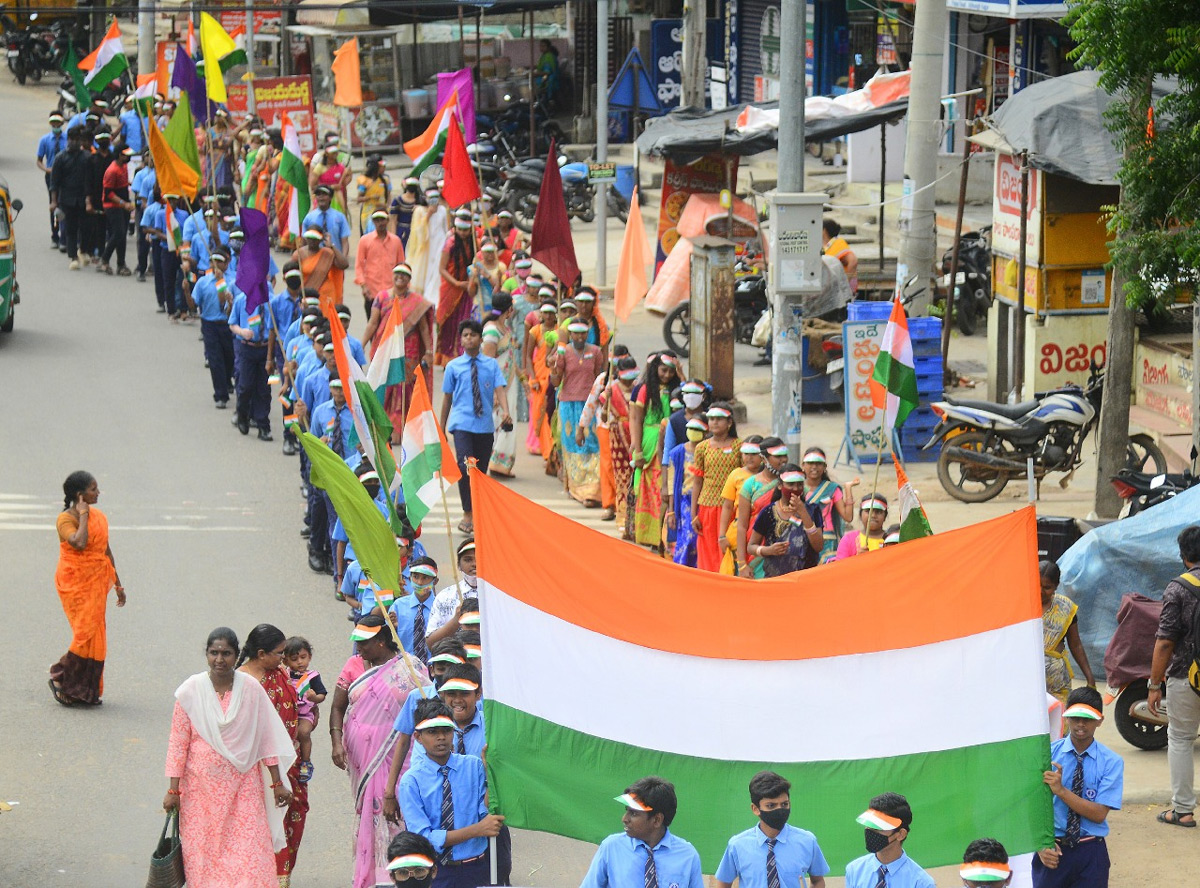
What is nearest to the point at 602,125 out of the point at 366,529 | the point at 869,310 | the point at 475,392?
the point at 869,310

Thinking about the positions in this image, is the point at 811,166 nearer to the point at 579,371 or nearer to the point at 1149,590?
the point at 579,371

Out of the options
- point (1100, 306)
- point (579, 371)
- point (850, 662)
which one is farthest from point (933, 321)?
point (850, 662)

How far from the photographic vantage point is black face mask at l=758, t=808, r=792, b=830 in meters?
6.39

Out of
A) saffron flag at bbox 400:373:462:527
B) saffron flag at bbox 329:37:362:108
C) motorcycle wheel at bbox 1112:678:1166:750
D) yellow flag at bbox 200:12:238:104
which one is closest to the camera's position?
saffron flag at bbox 400:373:462:527

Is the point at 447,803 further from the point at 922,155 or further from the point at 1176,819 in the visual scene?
the point at 922,155

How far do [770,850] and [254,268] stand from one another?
1100 cm

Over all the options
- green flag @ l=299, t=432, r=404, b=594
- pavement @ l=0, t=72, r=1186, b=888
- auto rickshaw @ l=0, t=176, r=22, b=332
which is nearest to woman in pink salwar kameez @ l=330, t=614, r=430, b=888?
green flag @ l=299, t=432, r=404, b=594

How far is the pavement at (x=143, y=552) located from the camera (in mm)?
9016

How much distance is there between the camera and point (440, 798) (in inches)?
278

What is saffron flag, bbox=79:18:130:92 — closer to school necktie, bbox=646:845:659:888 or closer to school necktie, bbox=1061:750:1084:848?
school necktie, bbox=1061:750:1084:848

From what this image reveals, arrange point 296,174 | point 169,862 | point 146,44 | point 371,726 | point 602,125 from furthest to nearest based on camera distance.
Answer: point 146,44 < point 602,125 < point 296,174 < point 371,726 < point 169,862

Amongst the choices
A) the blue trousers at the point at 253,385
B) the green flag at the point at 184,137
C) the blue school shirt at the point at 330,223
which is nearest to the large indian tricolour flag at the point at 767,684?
the blue trousers at the point at 253,385

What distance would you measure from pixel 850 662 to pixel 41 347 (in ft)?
51.7

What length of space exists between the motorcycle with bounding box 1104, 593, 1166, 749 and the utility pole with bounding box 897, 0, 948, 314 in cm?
743
